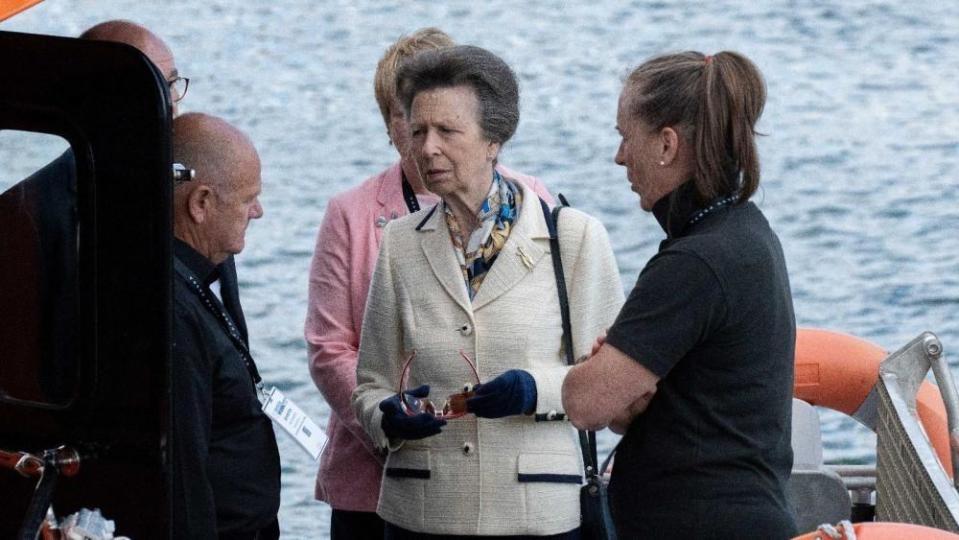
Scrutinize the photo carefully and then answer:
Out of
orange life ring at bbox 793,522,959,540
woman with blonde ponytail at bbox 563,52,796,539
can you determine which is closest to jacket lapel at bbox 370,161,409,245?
woman with blonde ponytail at bbox 563,52,796,539

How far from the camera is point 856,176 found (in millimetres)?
14680

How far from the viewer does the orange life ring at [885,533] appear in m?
2.44

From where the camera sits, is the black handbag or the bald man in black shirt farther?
the black handbag

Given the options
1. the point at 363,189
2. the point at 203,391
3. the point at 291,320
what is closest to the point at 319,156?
the point at 291,320

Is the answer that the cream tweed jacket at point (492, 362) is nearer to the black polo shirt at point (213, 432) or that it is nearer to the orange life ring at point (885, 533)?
the black polo shirt at point (213, 432)

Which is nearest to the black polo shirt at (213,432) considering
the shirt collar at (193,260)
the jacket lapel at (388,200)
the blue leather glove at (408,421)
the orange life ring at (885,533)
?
the shirt collar at (193,260)

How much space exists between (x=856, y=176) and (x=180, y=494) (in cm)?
1287

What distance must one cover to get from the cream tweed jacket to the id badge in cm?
12

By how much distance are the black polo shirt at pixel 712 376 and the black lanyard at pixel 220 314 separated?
68cm

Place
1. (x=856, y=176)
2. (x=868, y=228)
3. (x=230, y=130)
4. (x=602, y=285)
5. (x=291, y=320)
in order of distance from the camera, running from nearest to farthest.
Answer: (x=230, y=130), (x=602, y=285), (x=291, y=320), (x=868, y=228), (x=856, y=176)

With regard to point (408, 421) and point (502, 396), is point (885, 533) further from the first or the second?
point (408, 421)

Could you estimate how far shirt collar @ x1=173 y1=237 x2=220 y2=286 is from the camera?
2725 millimetres

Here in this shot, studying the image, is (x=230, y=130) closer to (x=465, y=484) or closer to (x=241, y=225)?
(x=241, y=225)

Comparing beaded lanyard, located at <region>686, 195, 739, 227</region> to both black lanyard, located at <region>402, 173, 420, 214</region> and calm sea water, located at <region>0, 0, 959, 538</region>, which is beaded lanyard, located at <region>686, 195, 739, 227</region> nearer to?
black lanyard, located at <region>402, 173, 420, 214</region>
